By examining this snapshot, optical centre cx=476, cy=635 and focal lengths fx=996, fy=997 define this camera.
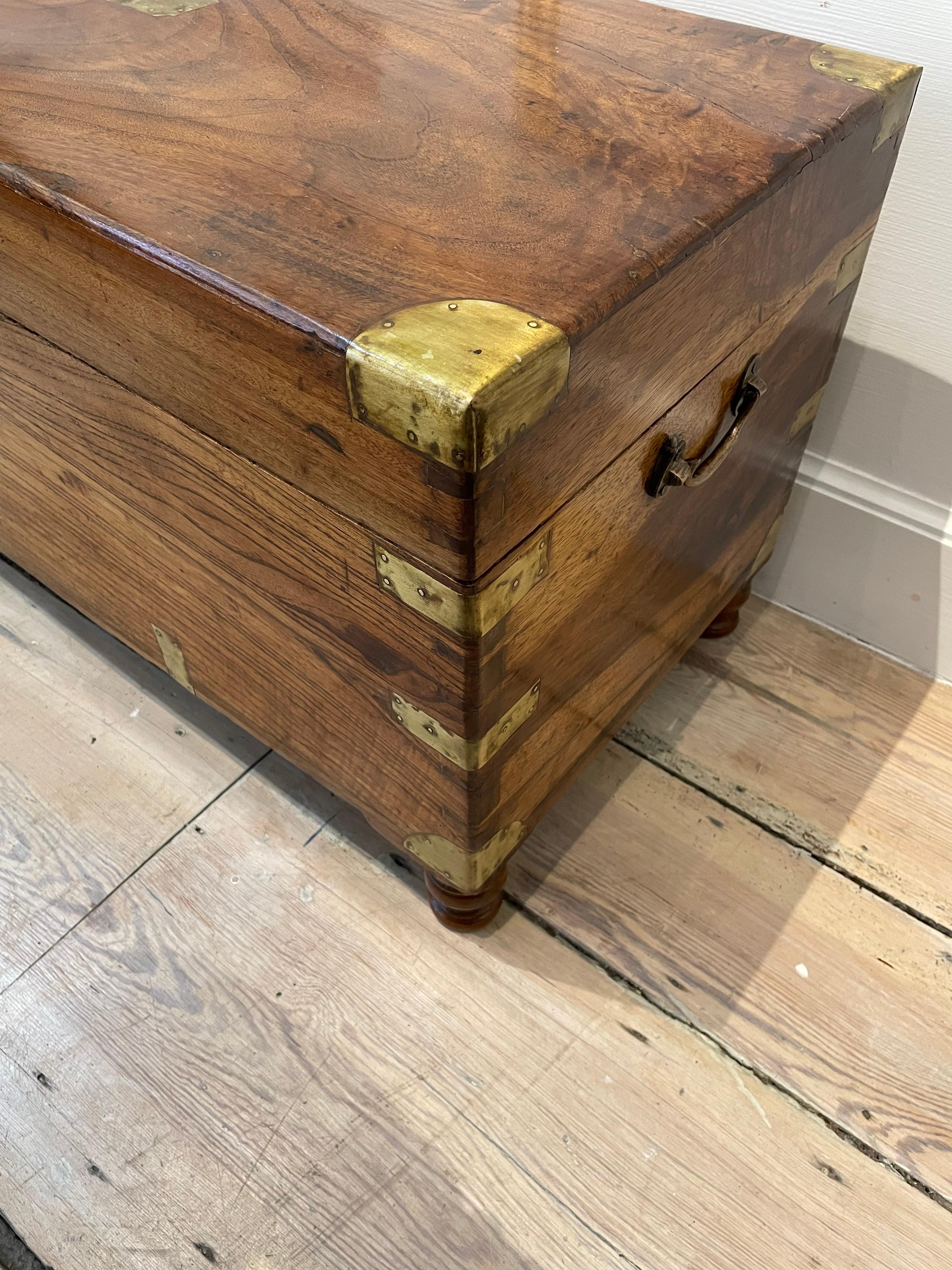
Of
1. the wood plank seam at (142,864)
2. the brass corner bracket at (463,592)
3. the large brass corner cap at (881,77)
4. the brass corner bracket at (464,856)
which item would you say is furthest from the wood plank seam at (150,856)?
the large brass corner cap at (881,77)

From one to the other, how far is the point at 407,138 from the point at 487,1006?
758mm

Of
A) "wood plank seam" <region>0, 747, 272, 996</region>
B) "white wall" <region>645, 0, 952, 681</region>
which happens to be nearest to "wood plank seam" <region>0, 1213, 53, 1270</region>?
"wood plank seam" <region>0, 747, 272, 996</region>

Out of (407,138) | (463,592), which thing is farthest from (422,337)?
(407,138)

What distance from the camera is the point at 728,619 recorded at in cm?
127

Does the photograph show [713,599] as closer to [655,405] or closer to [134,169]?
[655,405]

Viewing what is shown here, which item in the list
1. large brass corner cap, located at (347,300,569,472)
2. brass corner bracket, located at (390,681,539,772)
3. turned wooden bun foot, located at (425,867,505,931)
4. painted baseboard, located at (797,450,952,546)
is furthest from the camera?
painted baseboard, located at (797,450,952,546)

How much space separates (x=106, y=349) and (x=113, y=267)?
95 millimetres

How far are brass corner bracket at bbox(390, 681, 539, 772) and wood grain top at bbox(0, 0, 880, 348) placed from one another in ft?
0.96

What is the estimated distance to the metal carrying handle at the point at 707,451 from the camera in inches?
30.2

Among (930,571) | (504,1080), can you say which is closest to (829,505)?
(930,571)

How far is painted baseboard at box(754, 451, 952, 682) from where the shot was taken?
118cm

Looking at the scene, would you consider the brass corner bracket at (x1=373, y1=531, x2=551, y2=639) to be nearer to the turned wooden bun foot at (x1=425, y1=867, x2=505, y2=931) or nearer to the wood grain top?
the wood grain top

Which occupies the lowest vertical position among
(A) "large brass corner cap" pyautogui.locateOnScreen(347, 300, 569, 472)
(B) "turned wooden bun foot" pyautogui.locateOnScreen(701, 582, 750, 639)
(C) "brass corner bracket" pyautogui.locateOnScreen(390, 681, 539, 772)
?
(B) "turned wooden bun foot" pyautogui.locateOnScreen(701, 582, 750, 639)

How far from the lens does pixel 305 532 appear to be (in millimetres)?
701
